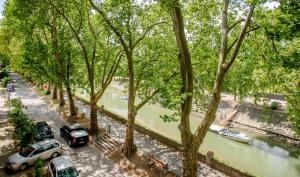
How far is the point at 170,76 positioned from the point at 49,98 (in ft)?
91.5

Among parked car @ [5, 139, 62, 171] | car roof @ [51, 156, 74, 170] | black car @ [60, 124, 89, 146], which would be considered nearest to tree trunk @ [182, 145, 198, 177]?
car roof @ [51, 156, 74, 170]

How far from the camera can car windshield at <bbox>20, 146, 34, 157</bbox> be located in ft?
59.1

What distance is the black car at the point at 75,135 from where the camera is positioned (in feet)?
69.1

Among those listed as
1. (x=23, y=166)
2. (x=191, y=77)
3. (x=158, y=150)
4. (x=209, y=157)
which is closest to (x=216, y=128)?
(x=158, y=150)

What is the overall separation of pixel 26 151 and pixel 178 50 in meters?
12.4

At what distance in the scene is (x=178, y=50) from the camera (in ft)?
49.5

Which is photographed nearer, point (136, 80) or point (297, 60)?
point (297, 60)

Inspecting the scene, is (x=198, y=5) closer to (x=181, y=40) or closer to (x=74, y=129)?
(x=181, y=40)

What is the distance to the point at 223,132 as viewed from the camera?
32.0 meters

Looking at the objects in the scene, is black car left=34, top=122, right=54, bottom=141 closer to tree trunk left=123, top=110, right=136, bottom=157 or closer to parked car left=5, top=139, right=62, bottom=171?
parked car left=5, top=139, right=62, bottom=171

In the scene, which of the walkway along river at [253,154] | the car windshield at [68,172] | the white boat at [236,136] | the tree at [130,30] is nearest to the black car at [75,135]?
the tree at [130,30]

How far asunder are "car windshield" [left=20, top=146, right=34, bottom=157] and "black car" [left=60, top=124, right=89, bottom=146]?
10.9 ft

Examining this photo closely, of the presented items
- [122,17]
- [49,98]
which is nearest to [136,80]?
[122,17]

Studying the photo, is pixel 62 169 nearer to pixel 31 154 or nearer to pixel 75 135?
pixel 31 154
